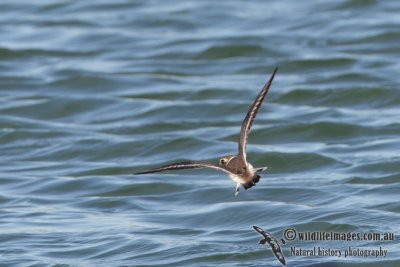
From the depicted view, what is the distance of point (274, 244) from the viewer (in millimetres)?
9977

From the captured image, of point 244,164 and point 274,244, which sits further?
point 274,244

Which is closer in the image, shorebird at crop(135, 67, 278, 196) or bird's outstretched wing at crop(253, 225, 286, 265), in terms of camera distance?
shorebird at crop(135, 67, 278, 196)

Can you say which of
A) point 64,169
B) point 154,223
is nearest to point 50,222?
point 154,223

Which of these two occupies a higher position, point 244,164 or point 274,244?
point 244,164

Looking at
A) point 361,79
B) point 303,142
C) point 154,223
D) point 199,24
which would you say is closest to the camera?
point 154,223

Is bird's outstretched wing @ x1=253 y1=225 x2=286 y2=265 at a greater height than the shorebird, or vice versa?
the shorebird

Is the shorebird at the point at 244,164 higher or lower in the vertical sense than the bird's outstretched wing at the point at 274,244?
higher

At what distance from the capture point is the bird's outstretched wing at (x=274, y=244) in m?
9.61

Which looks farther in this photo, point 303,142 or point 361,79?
point 361,79

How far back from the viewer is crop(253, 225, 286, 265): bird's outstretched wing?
9614 mm

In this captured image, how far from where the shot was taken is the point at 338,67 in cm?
1689

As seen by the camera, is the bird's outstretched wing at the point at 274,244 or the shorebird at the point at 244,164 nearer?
the shorebird at the point at 244,164

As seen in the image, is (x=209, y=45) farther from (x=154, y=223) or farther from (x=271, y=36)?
(x=154, y=223)

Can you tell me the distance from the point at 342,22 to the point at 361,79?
3436 millimetres
